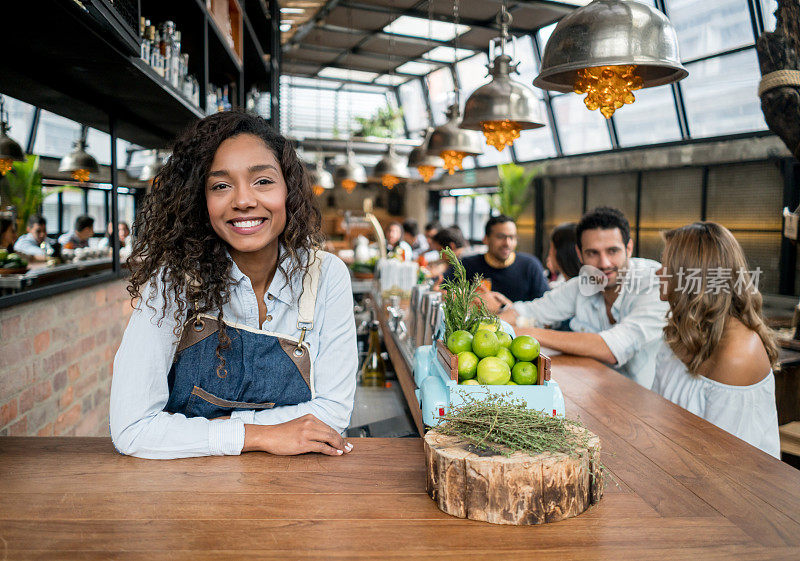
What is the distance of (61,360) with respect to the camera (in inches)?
97.4

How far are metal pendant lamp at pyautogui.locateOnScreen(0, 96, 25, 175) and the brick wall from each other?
460mm

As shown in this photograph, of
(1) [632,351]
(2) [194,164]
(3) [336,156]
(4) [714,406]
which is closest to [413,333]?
(1) [632,351]

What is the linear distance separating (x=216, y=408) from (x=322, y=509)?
515 mm

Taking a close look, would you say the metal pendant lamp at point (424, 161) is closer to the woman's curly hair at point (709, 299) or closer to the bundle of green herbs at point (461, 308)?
the woman's curly hair at point (709, 299)

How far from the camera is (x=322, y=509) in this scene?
1134 millimetres

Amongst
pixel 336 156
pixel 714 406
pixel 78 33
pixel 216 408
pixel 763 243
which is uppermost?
pixel 336 156

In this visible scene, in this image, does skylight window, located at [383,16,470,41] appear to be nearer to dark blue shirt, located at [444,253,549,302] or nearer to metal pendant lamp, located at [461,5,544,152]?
dark blue shirt, located at [444,253,549,302]

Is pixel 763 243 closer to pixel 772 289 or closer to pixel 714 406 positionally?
pixel 772 289

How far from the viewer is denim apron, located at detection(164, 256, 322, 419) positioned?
1503mm

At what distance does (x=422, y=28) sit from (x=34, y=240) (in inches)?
343

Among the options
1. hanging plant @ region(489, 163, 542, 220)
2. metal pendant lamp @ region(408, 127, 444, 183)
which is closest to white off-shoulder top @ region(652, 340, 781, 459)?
metal pendant lamp @ region(408, 127, 444, 183)

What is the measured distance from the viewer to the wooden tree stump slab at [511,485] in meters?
1.06

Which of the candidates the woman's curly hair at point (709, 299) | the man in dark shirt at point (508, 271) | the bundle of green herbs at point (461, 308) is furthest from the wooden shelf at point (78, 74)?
the man in dark shirt at point (508, 271)

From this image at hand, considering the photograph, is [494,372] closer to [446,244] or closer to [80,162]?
[80,162]
